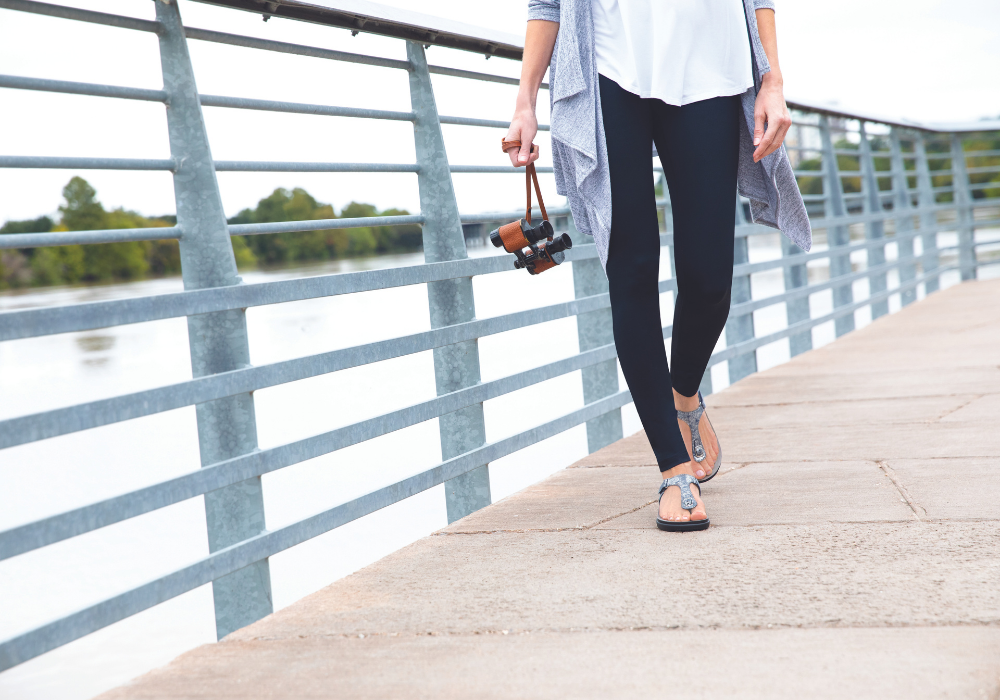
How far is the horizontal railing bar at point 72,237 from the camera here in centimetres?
126

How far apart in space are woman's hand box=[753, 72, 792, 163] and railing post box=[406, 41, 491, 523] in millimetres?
742

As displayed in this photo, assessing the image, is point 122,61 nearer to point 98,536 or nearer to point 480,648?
point 480,648

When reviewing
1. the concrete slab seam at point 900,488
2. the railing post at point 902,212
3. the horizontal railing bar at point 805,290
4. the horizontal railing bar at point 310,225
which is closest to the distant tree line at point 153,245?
the horizontal railing bar at point 310,225

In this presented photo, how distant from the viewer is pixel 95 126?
1605mm

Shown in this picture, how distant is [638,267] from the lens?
1.79 metres

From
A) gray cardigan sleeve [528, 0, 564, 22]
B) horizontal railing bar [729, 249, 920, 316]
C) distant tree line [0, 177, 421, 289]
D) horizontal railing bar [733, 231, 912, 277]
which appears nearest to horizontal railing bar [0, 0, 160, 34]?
distant tree line [0, 177, 421, 289]

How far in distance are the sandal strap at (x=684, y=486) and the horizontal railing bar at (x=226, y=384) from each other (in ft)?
1.93

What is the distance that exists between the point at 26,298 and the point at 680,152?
211 centimetres

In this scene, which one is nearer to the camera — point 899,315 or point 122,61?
point 122,61

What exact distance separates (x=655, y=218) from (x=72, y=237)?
3.40 ft

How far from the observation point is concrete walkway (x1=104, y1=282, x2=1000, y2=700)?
1118mm

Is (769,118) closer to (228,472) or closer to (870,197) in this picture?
(228,472)

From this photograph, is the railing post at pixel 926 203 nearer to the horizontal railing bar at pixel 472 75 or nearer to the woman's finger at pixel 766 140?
the horizontal railing bar at pixel 472 75

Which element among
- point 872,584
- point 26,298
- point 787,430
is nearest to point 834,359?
point 787,430
